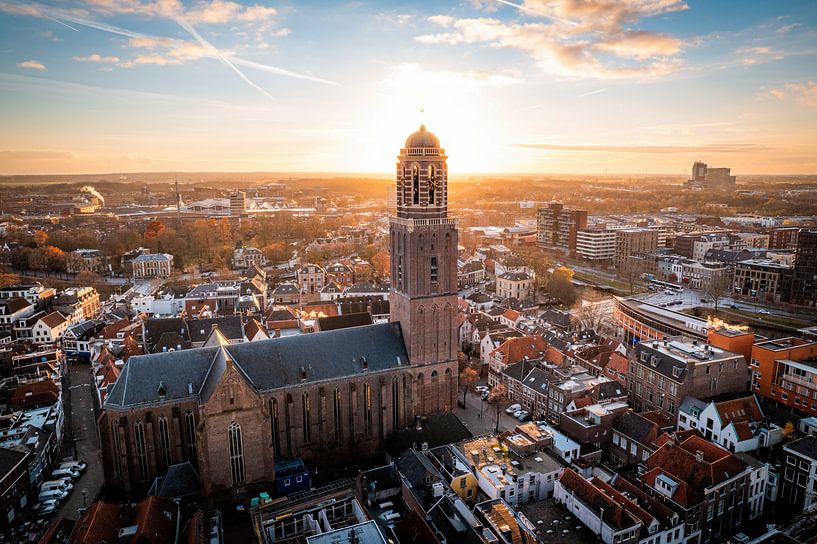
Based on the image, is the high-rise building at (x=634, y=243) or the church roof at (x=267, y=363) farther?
the high-rise building at (x=634, y=243)

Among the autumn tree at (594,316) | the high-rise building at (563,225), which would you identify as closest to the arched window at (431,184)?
the autumn tree at (594,316)

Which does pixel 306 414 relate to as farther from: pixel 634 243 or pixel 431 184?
pixel 634 243

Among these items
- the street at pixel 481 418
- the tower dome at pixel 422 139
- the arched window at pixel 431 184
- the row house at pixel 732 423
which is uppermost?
the tower dome at pixel 422 139

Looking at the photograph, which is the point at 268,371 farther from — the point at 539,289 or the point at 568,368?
the point at 539,289

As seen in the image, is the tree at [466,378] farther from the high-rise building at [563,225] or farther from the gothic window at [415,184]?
the high-rise building at [563,225]

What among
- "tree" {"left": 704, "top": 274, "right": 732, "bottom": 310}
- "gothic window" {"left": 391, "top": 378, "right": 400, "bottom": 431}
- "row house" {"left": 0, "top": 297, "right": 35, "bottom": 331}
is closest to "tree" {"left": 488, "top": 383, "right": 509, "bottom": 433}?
"gothic window" {"left": 391, "top": 378, "right": 400, "bottom": 431}

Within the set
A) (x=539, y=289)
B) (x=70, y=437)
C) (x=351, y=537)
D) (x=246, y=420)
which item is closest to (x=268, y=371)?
(x=246, y=420)
